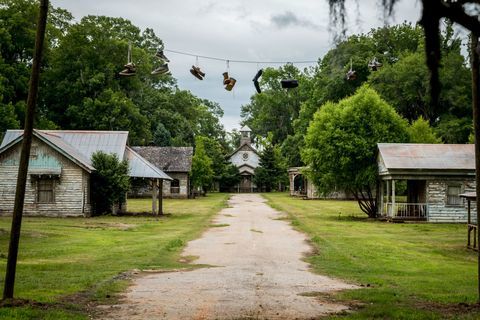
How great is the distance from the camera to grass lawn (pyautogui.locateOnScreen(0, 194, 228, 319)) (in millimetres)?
10312

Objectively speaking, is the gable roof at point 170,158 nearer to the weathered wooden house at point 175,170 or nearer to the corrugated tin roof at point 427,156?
the weathered wooden house at point 175,170

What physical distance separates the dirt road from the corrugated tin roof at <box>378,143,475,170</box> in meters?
14.9

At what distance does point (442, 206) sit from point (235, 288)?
2439 centimetres

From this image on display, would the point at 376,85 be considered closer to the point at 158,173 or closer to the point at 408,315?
the point at 158,173

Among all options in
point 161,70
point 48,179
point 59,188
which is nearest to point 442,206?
point 161,70

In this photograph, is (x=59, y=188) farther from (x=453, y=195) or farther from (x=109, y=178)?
(x=453, y=195)

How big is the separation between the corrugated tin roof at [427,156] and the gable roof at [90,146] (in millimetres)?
13376

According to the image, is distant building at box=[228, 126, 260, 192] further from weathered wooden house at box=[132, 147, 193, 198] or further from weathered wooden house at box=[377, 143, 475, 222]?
weathered wooden house at box=[377, 143, 475, 222]

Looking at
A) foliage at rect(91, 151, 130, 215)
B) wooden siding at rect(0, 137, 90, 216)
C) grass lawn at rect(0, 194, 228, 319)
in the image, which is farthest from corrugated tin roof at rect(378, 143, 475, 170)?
wooden siding at rect(0, 137, 90, 216)

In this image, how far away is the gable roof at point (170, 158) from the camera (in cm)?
6312

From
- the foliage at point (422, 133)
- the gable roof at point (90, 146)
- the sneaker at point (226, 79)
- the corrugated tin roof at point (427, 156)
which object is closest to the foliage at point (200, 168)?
the foliage at point (422, 133)

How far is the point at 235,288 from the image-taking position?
11.8 m

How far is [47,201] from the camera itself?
33.5m

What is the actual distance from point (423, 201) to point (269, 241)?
16.1 meters
